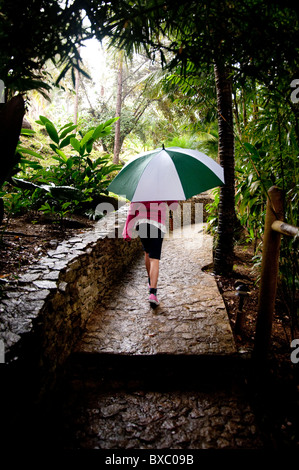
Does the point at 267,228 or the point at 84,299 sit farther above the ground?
the point at 267,228

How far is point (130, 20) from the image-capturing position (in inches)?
45.6

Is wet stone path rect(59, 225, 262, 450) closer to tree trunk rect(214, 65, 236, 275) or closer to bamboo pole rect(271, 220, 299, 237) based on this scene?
tree trunk rect(214, 65, 236, 275)

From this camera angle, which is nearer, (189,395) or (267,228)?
(267,228)

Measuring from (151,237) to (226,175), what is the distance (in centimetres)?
154

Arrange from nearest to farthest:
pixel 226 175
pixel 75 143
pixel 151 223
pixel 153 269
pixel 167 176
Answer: pixel 167 176
pixel 151 223
pixel 153 269
pixel 226 175
pixel 75 143

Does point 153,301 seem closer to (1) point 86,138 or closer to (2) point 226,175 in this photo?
(2) point 226,175

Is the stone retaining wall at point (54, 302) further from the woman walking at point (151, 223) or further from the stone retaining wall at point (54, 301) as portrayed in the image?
the woman walking at point (151, 223)

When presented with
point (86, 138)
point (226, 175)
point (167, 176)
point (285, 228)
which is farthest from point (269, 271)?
point (86, 138)

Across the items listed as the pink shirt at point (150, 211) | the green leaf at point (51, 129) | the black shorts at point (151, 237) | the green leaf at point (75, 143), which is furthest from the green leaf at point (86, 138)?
the black shorts at point (151, 237)

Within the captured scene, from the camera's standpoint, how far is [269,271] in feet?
5.86

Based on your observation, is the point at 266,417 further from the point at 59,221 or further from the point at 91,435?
the point at 59,221

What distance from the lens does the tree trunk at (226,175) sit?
3283 mm

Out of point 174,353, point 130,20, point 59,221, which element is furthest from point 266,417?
point 59,221
